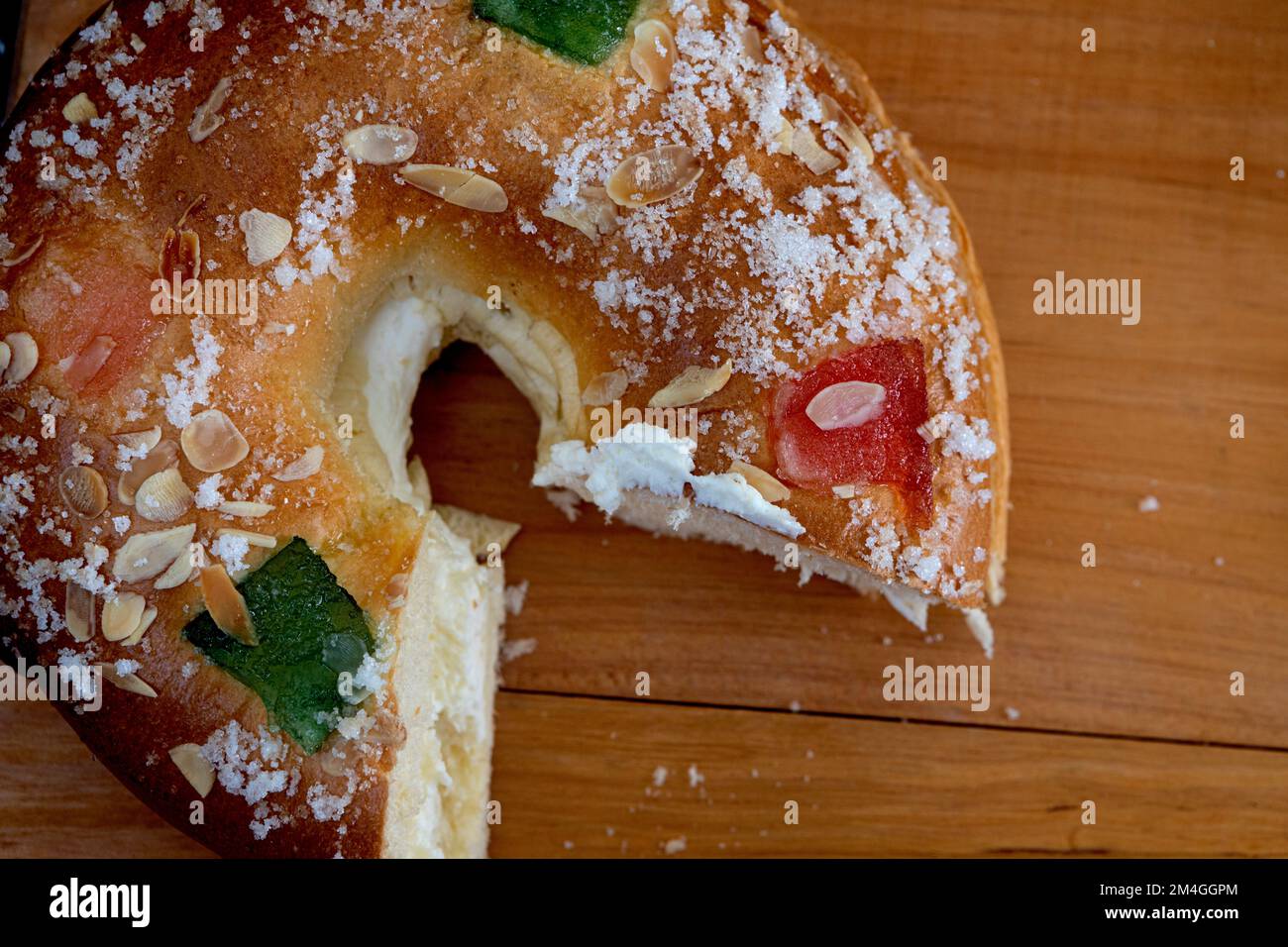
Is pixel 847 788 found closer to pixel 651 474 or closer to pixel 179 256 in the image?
pixel 651 474

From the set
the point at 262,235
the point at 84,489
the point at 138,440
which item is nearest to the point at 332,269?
the point at 262,235

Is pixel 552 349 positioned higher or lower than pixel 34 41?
lower

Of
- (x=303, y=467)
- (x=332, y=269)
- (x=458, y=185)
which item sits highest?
(x=458, y=185)

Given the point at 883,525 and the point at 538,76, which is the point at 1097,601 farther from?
the point at 538,76

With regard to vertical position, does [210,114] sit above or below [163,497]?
above

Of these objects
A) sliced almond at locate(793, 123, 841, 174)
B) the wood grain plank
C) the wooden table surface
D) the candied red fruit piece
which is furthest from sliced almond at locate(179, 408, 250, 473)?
sliced almond at locate(793, 123, 841, 174)

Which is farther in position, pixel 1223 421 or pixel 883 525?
pixel 1223 421
